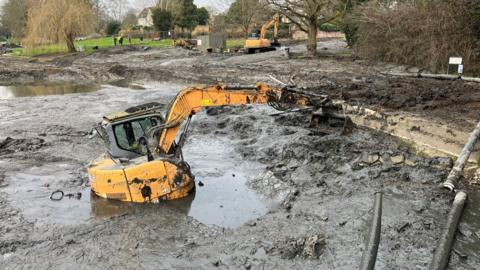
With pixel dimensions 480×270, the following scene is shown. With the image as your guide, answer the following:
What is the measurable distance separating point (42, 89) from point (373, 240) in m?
26.4

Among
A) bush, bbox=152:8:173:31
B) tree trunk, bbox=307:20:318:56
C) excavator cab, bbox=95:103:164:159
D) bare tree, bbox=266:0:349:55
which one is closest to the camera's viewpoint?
excavator cab, bbox=95:103:164:159

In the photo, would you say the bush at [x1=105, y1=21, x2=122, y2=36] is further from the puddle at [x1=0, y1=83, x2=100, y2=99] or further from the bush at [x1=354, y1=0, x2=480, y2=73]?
the bush at [x1=354, y1=0, x2=480, y2=73]

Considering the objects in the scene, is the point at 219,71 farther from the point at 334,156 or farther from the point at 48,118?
the point at 334,156

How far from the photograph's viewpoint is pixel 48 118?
19.0 m

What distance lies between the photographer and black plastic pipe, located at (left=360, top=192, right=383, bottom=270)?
623 centimetres

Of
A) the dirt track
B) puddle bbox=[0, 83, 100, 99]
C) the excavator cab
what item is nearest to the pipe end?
the dirt track

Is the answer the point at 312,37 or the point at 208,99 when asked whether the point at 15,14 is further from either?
the point at 208,99

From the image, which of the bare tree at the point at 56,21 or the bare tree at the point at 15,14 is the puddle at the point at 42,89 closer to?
the bare tree at the point at 56,21

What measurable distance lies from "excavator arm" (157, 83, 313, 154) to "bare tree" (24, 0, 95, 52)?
34.8m

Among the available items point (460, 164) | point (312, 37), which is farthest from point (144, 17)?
point (460, 164)

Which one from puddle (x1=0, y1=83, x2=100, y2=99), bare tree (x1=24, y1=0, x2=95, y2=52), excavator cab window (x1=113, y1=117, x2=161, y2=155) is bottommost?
puddle (x1=0, y1=83, x2=100, y2=99)

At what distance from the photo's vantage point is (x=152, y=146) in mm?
9641

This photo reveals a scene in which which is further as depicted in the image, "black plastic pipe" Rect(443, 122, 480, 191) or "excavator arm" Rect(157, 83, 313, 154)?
"excavator arm" Rect(157, 83, 313, 154)

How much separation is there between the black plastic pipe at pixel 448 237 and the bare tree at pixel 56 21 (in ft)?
128
